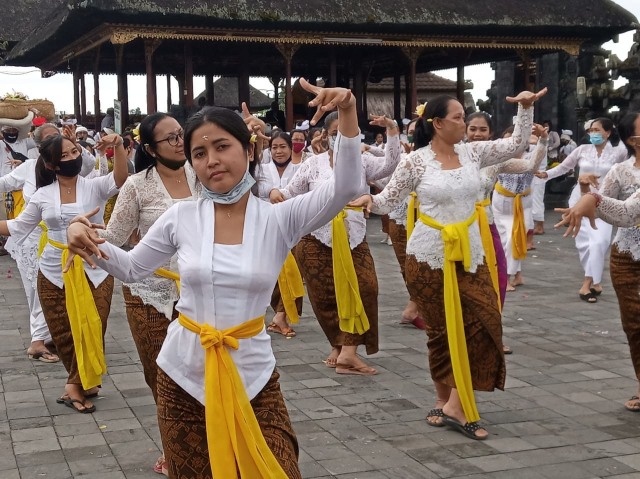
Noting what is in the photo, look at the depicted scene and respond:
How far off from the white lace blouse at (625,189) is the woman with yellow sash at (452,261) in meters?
0.60

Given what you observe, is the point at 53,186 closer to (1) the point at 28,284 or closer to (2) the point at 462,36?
(1) the point at 28,284

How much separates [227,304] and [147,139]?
1.74 metres

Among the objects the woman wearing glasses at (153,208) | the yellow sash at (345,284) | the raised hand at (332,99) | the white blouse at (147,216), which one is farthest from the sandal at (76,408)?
the raised hand at (332,99)

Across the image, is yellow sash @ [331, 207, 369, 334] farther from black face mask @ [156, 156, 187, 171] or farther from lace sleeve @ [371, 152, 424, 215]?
black face mask @ [156, 156, 187, 171]

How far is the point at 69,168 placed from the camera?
6.13m

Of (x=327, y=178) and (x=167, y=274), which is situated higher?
(x=327, y=178)

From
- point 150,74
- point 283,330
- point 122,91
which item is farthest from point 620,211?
point 122,91

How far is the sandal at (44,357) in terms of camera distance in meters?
7.42

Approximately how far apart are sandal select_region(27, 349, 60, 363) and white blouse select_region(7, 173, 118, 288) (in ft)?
4.30

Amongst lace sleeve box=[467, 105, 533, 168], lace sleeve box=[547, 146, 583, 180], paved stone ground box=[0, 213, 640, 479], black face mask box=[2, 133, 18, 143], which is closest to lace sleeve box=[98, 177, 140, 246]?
paved stone ground box=[0, 213, 640, 479]

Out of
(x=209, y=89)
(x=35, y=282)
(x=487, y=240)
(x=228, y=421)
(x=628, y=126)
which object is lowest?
(x=35, y=282)

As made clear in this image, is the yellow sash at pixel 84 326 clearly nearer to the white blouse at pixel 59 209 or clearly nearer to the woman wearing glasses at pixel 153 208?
the white blouse at pixel 59 209

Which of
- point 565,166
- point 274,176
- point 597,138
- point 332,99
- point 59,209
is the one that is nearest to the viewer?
point 332,99

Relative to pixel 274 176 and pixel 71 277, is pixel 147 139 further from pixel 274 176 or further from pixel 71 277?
pixel 274 176
